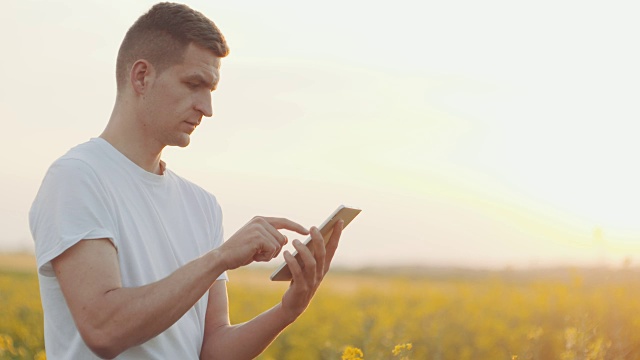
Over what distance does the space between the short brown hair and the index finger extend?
1.72ft

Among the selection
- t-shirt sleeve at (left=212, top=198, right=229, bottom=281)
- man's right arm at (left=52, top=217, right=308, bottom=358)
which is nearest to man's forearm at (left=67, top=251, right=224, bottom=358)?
man's right arm at (left=52, top=217, right=308, bottom=358)

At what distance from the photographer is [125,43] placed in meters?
2.57

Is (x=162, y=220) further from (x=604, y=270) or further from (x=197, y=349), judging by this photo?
(x=604, y=270)

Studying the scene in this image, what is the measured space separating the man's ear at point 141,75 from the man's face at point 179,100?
2 centimetres

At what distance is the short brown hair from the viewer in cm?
245

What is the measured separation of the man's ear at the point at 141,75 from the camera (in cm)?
243

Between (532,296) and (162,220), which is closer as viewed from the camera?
(162,220)

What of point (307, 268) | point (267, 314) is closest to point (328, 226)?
point (307, 268)

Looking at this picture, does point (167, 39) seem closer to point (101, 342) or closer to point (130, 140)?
point (130, 140)

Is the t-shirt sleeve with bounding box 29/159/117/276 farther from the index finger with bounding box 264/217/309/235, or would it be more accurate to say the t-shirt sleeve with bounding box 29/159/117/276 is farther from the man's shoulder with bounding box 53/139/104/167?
the index finger with bounding box 264/217/309/235

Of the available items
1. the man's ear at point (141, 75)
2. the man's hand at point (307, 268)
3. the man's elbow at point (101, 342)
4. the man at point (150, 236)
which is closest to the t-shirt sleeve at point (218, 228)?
the man at point (150, 236)

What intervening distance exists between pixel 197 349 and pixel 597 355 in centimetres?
242

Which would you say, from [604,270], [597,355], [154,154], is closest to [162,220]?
[154,154]

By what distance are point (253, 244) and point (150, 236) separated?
0.44 meters
